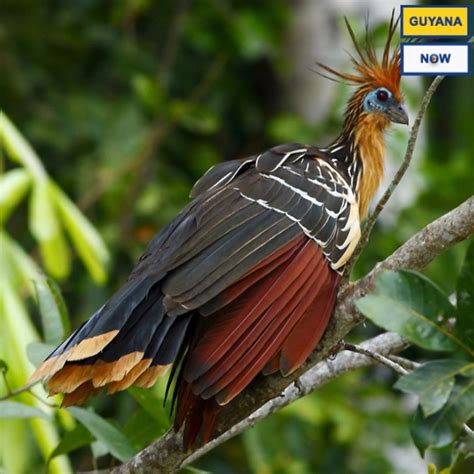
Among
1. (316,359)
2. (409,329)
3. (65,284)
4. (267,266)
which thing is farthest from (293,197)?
(65,284)

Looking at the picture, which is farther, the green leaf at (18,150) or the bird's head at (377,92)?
the green leaf at (18,150)

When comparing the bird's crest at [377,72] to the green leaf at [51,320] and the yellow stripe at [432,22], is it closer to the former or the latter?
the yellow stripe at [432,22]

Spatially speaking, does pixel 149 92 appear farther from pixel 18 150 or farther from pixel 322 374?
pixel 322 374

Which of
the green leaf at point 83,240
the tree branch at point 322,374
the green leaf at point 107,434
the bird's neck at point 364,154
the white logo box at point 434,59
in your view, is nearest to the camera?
the green leaf at point 107,434

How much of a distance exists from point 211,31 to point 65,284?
4.69 feet

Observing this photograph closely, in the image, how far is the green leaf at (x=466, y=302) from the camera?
1.76m

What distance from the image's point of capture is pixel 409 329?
5.50 feet

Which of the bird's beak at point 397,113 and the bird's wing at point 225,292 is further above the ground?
the bird's beak at point 397,113

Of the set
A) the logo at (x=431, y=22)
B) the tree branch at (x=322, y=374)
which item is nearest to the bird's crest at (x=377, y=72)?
the logo at (x=431, y=22)

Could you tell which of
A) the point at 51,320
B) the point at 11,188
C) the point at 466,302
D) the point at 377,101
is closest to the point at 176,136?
the point at 11,188

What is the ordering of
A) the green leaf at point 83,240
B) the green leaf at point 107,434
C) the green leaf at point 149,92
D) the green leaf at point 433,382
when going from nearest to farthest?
the green leaf at point 433,382, the green leaf at point 107,434, the green leaf at point 83,240, the green leaf at point 149,92

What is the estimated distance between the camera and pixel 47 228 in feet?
11.7

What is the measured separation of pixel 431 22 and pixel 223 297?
98 centimetres

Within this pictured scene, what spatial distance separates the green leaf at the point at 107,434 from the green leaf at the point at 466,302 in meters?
0.86
